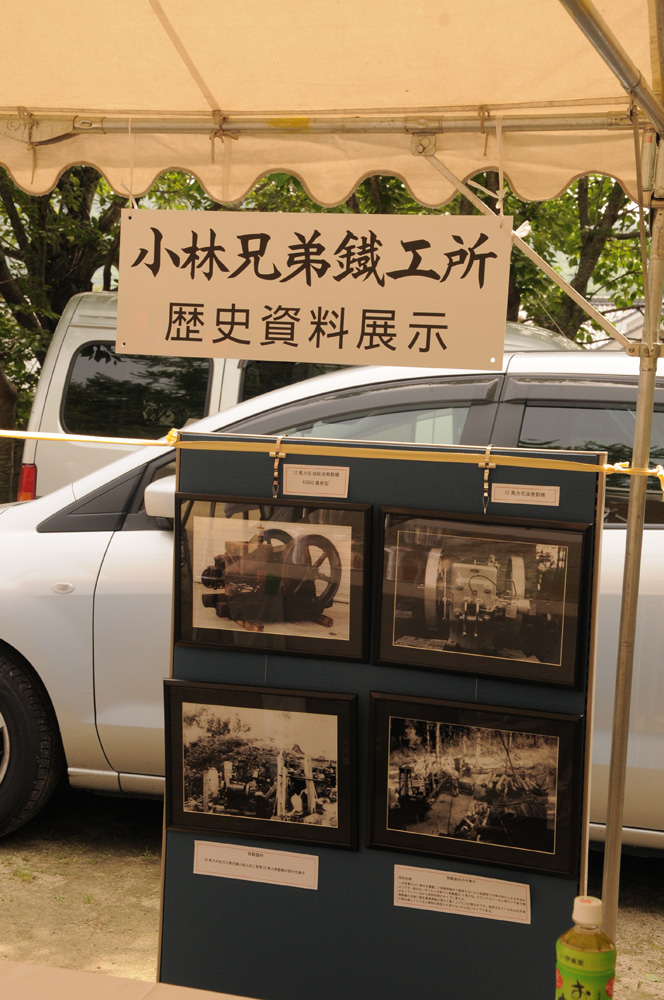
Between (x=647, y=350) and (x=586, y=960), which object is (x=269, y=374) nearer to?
(x=647, y=350)

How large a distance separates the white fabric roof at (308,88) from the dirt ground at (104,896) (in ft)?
8.23

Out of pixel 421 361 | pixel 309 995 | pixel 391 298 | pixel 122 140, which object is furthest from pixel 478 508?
pixel 122 140

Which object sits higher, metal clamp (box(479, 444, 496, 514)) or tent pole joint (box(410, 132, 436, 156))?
tent pole joint (box(410, 132, 436, 156))

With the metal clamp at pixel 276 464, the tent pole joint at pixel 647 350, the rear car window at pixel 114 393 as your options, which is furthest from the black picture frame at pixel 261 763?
the rear car window at pixel 114 393

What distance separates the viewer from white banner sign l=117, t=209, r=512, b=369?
245cm

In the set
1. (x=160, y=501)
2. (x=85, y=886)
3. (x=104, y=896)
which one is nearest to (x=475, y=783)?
(x=160, y=501)

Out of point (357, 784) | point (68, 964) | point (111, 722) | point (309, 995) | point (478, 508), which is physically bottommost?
point (68, 964)

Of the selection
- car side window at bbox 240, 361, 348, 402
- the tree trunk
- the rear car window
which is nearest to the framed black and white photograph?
car side window at bbox 240, 361, 348, 402

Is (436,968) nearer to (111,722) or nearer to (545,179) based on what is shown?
(111,722)

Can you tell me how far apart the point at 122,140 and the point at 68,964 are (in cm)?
267

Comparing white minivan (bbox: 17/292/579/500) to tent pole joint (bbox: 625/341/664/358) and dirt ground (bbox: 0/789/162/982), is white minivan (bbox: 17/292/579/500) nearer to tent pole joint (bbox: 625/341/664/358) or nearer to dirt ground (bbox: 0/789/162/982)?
dirt ground (bbox: 0/789/162/982)

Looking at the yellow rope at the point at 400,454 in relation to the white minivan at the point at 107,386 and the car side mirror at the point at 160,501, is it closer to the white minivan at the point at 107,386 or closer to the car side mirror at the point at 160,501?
the car side mirror at the point at 160,501

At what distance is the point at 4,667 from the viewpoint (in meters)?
4.01
